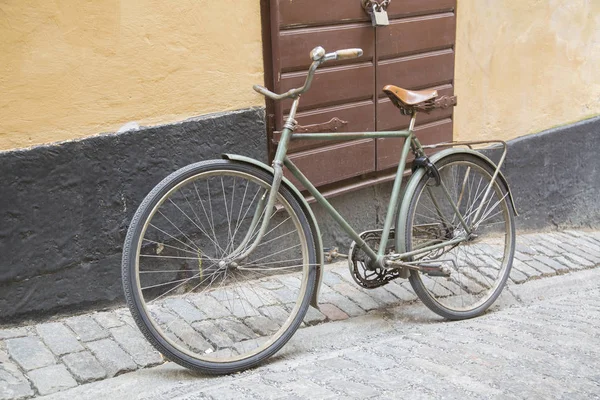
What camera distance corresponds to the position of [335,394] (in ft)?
10.6

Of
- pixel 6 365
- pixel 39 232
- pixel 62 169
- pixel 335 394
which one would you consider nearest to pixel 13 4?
pixel 62 169

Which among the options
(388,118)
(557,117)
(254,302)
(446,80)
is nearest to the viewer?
(254,302)

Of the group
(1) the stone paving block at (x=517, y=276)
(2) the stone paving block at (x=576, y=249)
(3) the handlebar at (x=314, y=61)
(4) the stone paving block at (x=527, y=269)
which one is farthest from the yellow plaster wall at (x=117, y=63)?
(2) the stone paving block at (x=576, y=249)

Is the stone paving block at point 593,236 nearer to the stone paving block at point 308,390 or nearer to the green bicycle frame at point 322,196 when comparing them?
the green bicycle frame at point 322,196

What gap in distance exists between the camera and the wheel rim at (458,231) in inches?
171

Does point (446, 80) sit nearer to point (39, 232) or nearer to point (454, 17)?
point (454, 17)

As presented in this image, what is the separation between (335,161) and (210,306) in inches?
50.0

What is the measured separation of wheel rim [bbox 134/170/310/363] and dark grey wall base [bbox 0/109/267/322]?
18 centimetres

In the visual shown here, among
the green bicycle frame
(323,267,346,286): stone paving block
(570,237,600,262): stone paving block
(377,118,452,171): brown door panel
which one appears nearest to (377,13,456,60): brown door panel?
(377,118,452,171): brown door panel

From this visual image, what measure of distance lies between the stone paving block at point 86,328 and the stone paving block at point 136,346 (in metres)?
0.06

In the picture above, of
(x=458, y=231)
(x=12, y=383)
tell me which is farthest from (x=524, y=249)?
(x=12, y=383)

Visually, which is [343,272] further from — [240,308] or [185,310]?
[185,310]

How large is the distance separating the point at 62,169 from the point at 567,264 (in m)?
3.52

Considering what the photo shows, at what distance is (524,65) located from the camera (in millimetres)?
5992
